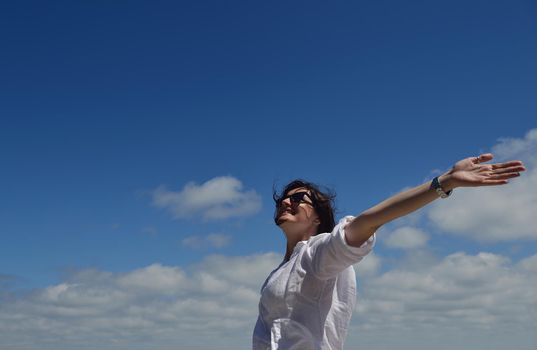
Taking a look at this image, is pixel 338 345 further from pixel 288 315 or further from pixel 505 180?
pixel 505 180

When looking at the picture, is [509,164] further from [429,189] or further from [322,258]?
[322,258]

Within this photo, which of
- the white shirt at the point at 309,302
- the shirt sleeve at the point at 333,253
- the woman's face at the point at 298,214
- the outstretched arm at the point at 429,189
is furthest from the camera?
the woman's face at the point at 298,214

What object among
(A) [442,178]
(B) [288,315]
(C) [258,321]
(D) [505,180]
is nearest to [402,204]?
(A) [442,178]

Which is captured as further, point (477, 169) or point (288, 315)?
point (288, 315)

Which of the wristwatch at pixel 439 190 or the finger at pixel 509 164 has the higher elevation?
the finger at pixel 509 164

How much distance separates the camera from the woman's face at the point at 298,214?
8.05m

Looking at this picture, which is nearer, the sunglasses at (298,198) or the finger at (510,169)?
the finger at (510,169)

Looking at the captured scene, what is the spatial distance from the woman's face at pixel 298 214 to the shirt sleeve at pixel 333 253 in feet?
2.58

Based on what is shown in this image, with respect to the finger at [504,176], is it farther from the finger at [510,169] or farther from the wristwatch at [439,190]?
the wristwatch at [439,190]

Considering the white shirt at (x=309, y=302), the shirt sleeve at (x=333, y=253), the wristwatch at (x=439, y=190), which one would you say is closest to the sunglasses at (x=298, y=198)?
the white shirt at (x=309, y=302)

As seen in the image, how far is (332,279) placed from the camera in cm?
720

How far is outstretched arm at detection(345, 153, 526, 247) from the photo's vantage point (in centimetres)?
571

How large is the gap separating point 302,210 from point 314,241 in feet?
3.10

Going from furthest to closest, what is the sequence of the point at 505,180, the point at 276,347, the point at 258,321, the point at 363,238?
the point at 258,321 < the point at 276,347 < the point at 363,238 < the point at 505,180
